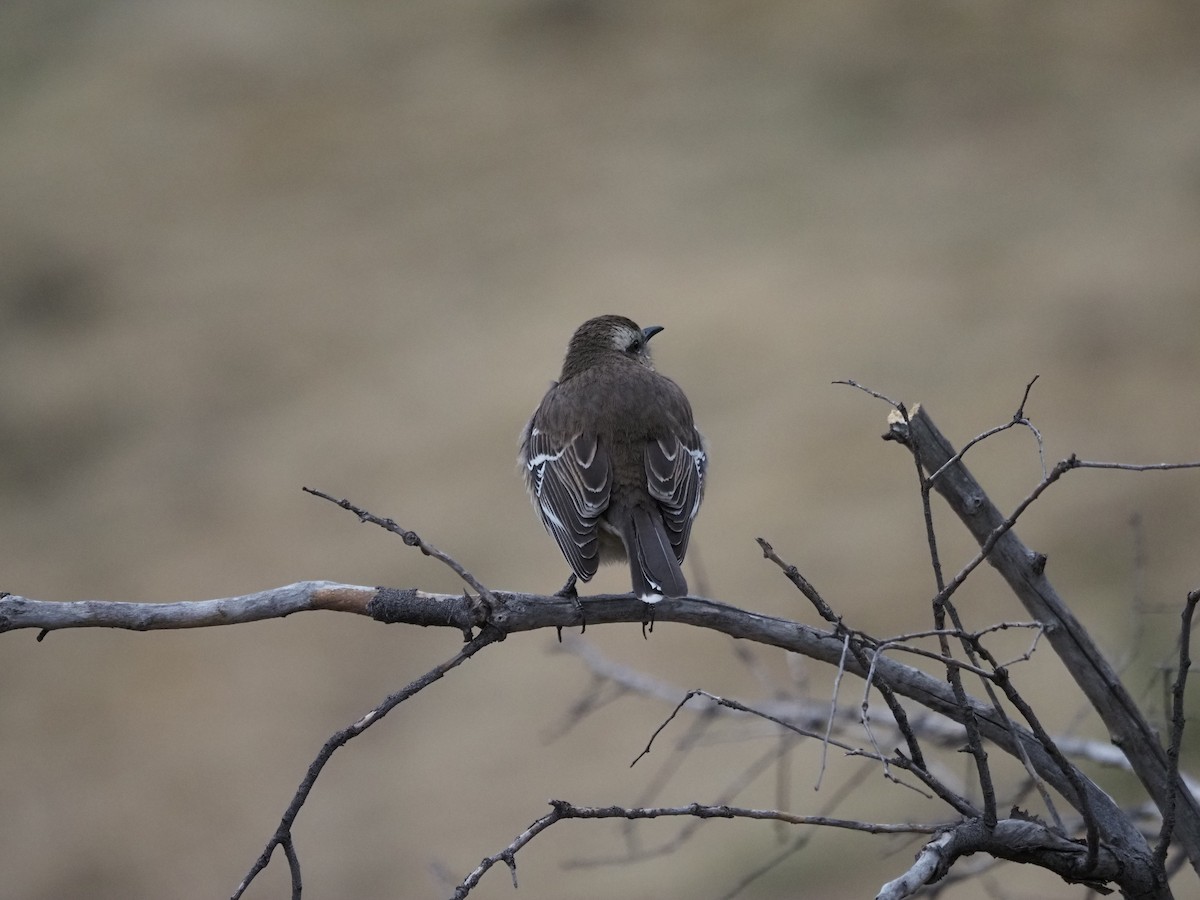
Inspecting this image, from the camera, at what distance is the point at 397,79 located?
1911 cm

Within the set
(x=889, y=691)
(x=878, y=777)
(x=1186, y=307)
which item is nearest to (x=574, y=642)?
(x=889, y=691)

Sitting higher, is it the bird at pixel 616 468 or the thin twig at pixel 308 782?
the bird at pixel 616 468

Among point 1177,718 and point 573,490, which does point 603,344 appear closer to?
point 573,490

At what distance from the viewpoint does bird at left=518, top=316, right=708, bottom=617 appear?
457cm

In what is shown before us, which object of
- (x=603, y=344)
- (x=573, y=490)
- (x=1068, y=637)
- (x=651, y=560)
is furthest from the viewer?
(x=603, y=344)

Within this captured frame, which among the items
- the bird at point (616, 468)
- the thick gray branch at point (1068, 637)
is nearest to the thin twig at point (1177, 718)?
the thick gray branch at point (1068, 637)

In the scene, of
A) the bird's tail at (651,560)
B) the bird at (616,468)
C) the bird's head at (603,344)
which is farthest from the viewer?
the bird's head at (603,344)

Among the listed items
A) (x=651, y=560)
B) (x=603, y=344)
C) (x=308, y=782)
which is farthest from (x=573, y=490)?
(x=308, y=782)

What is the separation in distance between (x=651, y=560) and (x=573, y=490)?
0.67m

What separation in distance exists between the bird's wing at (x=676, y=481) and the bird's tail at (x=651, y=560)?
50mm

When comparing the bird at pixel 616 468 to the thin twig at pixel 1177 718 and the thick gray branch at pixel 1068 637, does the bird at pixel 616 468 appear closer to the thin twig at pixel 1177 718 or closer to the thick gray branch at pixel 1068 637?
the thick gray branch at pixel 1068 637

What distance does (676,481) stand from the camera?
482 cm

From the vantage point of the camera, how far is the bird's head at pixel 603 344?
5848 mm

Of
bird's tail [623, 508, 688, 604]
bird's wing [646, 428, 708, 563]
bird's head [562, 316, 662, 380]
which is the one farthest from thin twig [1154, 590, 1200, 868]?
bird's head [562, 316, 662, 380]
